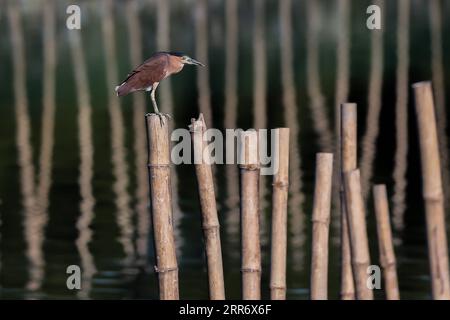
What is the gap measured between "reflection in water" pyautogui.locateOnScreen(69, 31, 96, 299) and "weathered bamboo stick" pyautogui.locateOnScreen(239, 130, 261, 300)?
8.72m

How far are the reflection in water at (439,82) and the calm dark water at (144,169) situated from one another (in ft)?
1.38

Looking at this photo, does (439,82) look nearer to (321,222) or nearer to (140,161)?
(140,161)

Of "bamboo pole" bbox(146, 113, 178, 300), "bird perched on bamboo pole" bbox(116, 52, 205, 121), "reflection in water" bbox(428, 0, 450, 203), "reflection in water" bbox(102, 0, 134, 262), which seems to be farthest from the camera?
"reflection in water" bbox(428, 0, 450, 203)

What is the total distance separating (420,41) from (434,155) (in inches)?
2380

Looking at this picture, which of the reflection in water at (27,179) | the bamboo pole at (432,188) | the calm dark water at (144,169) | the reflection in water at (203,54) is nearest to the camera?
the bamboo pole at (432,188)

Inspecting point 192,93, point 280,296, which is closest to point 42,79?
point 192,93

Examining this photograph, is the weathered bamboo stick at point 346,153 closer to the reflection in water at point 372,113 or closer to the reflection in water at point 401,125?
the reflection in water at point 401,125

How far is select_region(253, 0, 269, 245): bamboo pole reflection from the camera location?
2912 centimetres

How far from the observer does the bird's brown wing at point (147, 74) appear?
13211 mm

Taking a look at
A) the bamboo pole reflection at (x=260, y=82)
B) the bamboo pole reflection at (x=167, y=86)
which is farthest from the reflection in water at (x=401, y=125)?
the bamboo pole reflection at (x=167, y=86)

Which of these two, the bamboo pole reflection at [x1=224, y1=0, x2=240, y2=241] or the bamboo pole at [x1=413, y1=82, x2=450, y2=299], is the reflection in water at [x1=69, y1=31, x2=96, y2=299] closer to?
the bamboo pole reflection at [x1=224, y1=0, x2=240, y2=241]

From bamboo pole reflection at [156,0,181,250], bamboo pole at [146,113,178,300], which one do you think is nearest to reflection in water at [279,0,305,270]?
bamboo pole reflection at [156,0,181,250]

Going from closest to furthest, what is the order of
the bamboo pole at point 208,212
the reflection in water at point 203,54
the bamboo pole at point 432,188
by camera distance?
the bamboo pole at point 432,188
the bamboo pole at point 208,212
the reflection in water at point 203,54
